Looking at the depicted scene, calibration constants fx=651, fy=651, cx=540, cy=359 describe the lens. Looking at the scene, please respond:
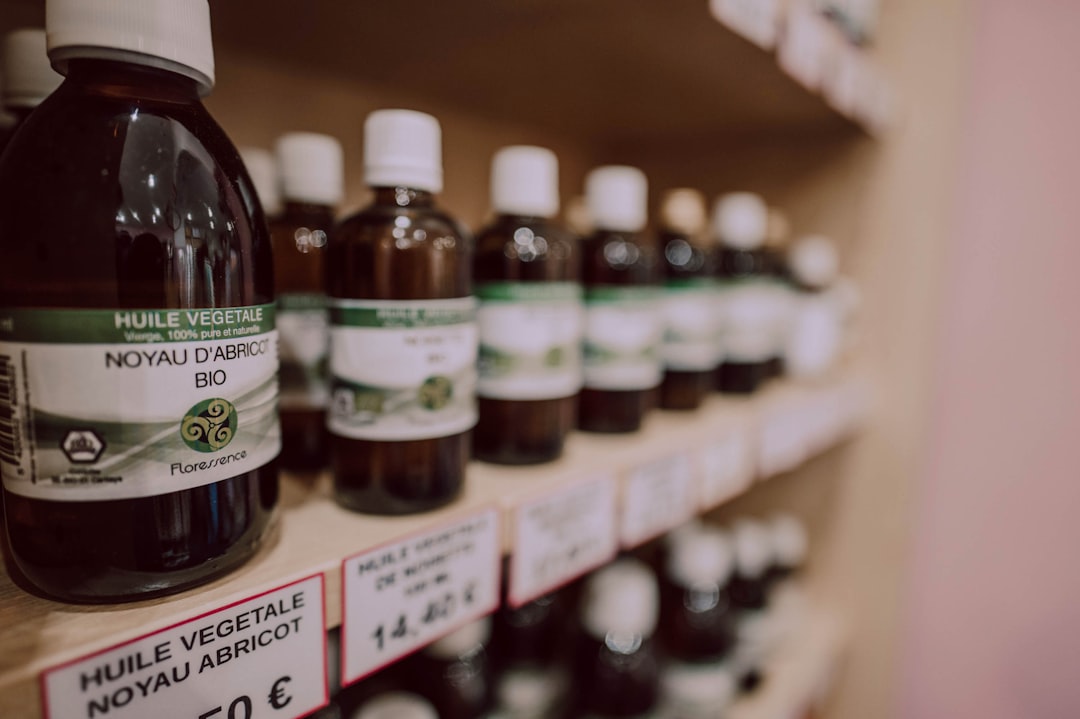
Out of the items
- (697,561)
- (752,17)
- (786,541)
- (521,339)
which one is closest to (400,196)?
(521,339)

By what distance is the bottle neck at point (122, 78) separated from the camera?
283 millimetres

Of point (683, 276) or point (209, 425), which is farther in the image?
point (683, 276)

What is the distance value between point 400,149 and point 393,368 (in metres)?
0.13

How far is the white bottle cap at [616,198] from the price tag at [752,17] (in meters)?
0.14

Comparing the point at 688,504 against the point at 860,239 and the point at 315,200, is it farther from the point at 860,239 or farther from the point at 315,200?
the point at 860,239

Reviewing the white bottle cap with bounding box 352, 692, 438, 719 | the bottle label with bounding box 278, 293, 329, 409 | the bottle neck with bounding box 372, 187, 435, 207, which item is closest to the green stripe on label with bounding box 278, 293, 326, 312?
the bottle label with bounding box 278, 293, 329, 409

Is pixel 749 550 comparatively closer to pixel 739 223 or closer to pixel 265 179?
pixel 739 223

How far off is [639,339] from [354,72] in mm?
396

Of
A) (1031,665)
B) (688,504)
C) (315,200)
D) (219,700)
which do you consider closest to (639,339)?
(688,504)

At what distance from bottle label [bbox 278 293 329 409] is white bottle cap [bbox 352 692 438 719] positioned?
25 cm

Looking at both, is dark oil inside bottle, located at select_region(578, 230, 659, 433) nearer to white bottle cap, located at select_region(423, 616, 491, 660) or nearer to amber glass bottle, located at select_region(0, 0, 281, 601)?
white bottle cap, located at select_region(423, 616, 491, 660)

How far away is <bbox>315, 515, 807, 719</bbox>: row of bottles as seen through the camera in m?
0.61

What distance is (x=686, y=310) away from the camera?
0.69 meters

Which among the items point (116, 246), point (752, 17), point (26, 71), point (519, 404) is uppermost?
point (752, 17)
